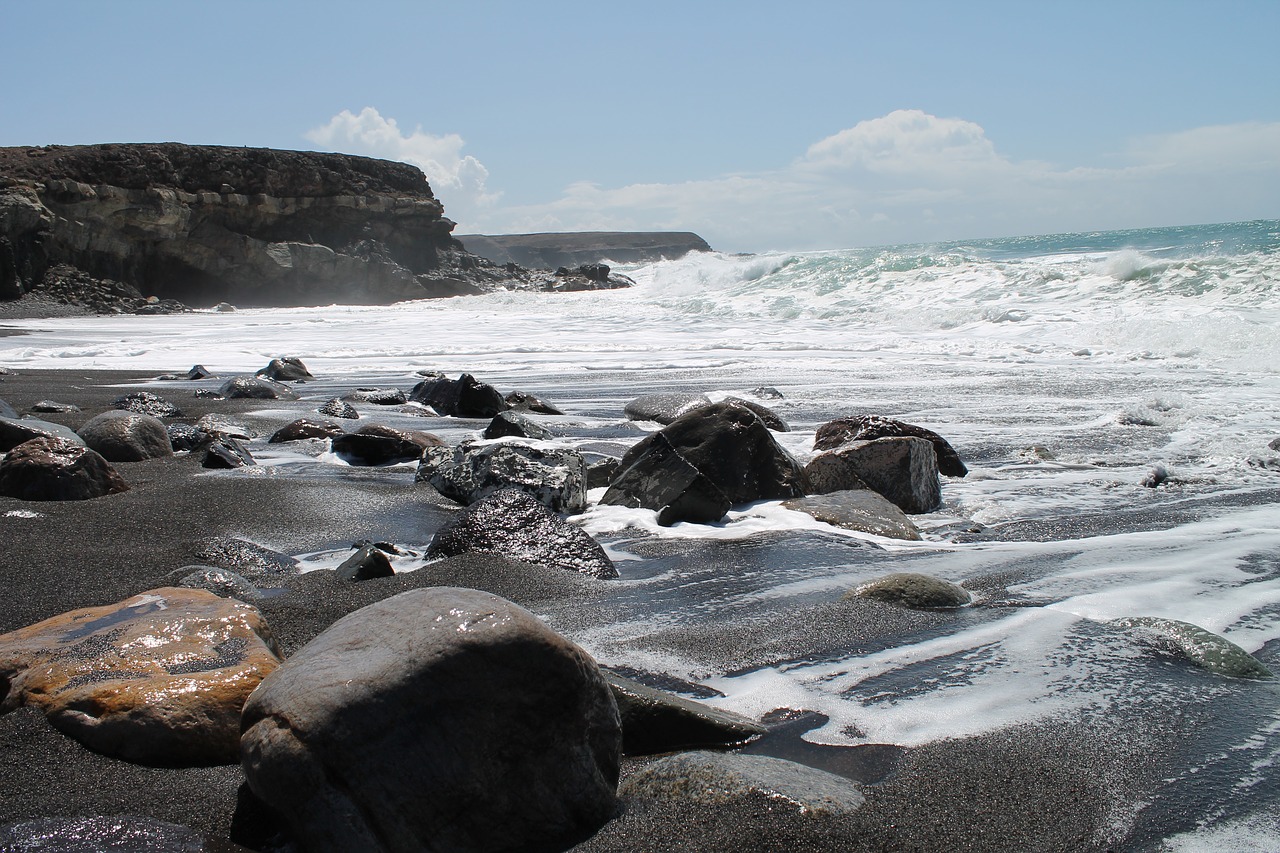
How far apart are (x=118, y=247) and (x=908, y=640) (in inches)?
1192

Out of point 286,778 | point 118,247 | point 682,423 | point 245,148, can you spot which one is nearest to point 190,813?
point 286,778

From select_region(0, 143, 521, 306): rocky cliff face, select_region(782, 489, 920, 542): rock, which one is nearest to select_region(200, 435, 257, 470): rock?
select_region(782, 489, 920, 542): rock

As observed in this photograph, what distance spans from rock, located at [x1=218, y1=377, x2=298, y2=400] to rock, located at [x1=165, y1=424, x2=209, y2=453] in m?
2.42

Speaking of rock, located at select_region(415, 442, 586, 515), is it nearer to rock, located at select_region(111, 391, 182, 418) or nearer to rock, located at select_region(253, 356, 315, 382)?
rock, located at select_region(111, 391, 182, 418)

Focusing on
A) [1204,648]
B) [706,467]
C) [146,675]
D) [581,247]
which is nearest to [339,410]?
[706,467]

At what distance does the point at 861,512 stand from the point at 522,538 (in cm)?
161

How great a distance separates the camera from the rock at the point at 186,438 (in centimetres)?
586

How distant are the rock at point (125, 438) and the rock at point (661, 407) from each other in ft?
10.9

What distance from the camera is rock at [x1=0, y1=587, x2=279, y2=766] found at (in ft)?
6.53

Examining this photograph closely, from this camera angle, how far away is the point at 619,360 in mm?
12312

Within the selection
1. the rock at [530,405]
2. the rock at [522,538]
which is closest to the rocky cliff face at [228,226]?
the rock at [530,405]

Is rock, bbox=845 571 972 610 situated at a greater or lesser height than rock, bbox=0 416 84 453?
lesser

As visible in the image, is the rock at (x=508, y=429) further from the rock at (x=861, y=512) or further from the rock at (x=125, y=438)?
the rock at (x=861, y=512)

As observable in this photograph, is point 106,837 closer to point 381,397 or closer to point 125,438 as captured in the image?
point 125,438
